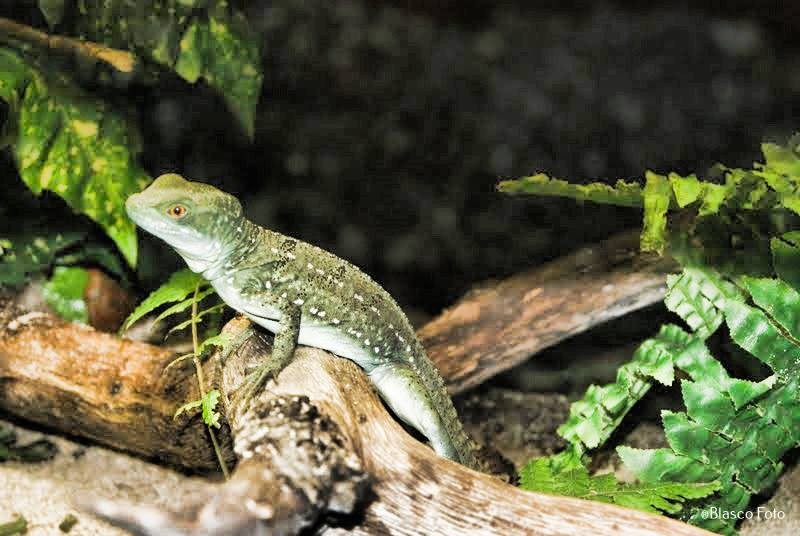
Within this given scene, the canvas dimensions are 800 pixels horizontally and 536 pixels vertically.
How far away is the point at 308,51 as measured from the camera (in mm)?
5848

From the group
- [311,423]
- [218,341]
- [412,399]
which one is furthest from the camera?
[412,399]

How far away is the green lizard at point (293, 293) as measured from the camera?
2.74 metres

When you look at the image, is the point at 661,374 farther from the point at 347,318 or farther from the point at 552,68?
the point at 552,68

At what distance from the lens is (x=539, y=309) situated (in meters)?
4.01

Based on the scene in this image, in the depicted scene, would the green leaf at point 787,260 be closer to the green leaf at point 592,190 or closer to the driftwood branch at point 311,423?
the green leaf at point 592,190

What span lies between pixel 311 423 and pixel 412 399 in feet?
3.51

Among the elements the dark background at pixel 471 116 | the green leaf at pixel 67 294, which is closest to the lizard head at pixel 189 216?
the green leaf at pixel 67 294

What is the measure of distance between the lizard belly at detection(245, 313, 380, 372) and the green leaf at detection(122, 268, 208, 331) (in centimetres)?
44

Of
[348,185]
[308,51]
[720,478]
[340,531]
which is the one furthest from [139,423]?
[308,51]

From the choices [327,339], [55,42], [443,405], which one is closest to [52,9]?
[55,42]

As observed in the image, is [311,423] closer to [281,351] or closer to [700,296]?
[281,351]

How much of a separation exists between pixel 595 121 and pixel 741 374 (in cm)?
270

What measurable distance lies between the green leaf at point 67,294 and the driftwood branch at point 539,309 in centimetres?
195

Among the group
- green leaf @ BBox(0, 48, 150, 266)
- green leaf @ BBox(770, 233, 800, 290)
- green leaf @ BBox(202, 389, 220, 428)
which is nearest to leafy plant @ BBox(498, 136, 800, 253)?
green leaf @ BBox(770, 233, 800, 290)
